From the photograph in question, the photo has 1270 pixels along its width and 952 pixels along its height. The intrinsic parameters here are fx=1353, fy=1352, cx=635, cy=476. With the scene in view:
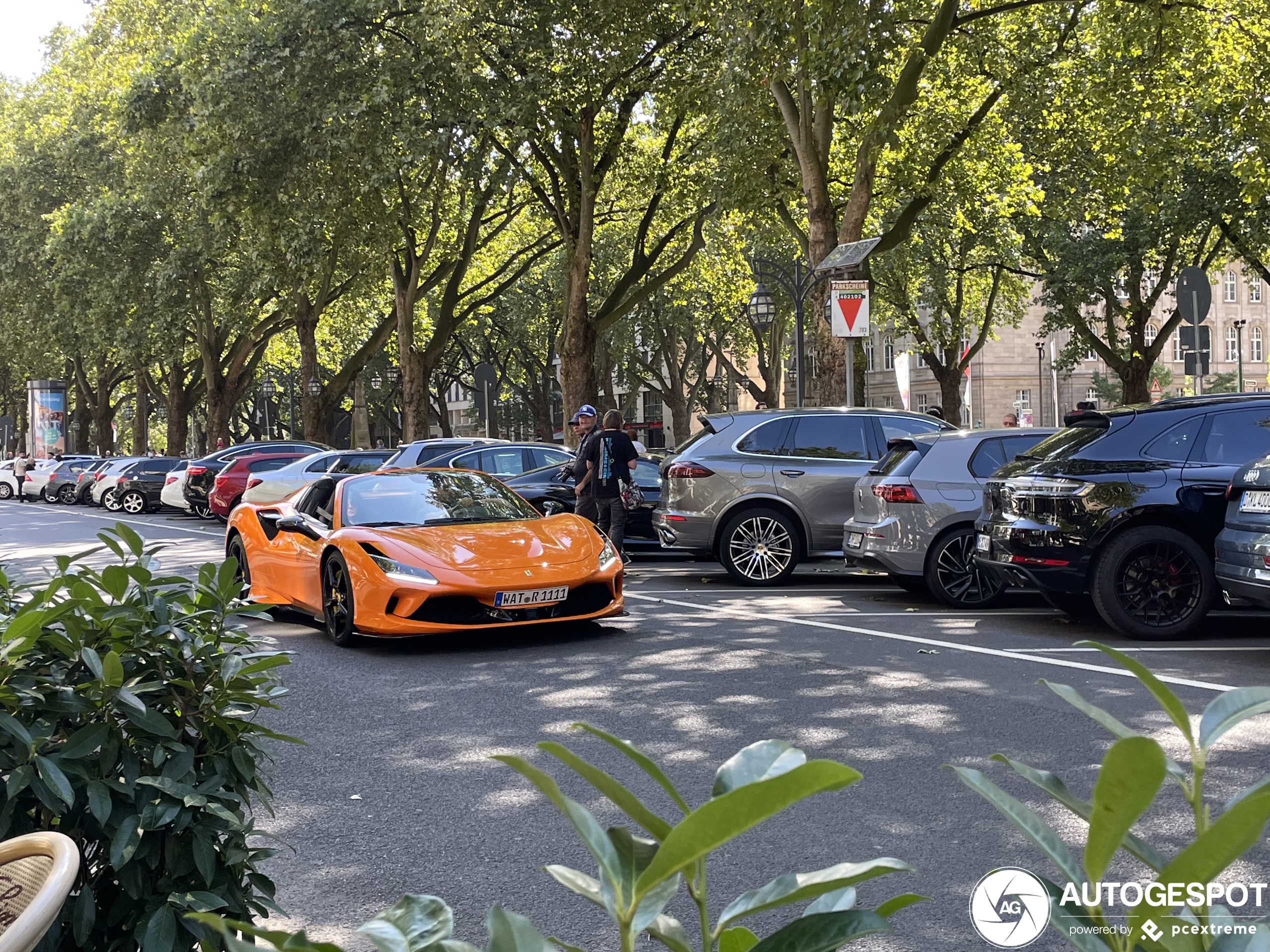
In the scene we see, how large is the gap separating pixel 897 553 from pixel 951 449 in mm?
1139

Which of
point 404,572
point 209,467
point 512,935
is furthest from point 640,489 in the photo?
point 512,935

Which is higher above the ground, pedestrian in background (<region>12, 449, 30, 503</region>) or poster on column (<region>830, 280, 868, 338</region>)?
poster on column (<region>830, 280, 868, 338</region>)

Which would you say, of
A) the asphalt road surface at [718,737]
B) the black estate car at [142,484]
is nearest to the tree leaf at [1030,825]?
the asphalt road surface at [718,737]

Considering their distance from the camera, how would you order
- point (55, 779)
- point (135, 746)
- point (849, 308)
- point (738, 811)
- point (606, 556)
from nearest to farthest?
point (738, 811), point (55, 779), point (135, 746), point (606, 556), point (849, 308)

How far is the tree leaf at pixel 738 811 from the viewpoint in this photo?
2.78 feet

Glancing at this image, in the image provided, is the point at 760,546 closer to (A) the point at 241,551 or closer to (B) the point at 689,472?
(B) the point at 689,472

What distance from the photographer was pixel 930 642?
9.71 metres

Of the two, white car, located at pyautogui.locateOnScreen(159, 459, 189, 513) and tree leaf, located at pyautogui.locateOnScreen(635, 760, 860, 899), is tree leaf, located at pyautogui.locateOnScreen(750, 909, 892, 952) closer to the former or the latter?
tree leaf, located at pyautogui.locateOnScreen(635, 760, 860, 899)

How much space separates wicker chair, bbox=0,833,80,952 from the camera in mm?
1721

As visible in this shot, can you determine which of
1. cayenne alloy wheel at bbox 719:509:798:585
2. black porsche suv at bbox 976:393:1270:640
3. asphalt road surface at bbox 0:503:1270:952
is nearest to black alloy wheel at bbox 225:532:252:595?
asphalt road surface at bbox 0:503:1270:952

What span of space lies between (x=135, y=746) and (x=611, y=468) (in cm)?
1184

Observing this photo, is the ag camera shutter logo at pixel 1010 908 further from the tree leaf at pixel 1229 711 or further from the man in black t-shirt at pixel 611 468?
the man in black t-shirt at pixel 611 468

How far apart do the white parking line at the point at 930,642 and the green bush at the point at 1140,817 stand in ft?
18.5

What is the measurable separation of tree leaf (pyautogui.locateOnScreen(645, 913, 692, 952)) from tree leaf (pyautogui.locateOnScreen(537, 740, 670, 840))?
8 cm
